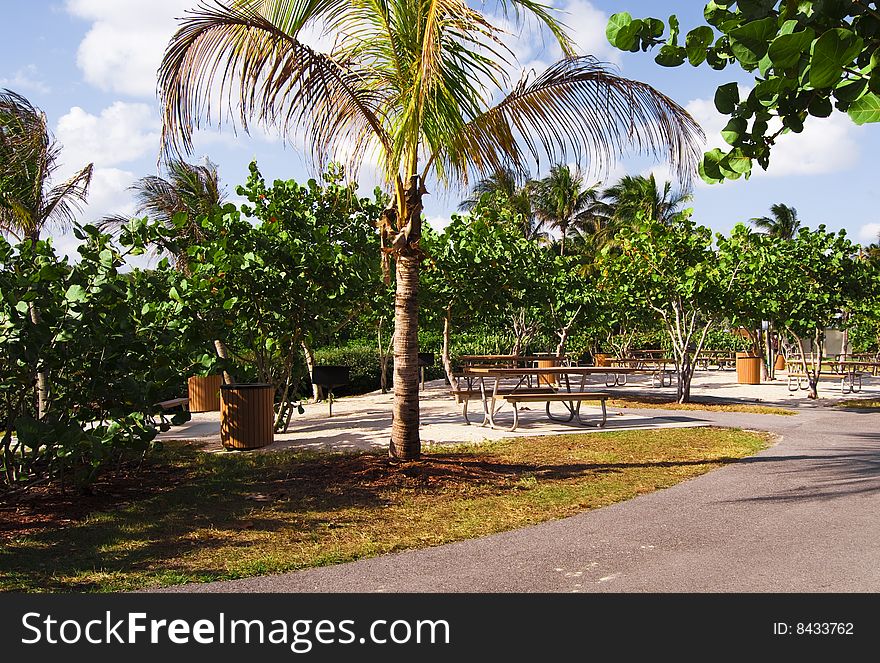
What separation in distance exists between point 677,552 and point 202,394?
36.2 ft

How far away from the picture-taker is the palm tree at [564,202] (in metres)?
44.7

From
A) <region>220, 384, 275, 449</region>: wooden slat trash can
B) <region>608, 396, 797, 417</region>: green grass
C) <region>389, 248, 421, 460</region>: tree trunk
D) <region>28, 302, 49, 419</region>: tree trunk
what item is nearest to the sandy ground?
<region>220, 384, 275, 449</region>: wooden slat trash can

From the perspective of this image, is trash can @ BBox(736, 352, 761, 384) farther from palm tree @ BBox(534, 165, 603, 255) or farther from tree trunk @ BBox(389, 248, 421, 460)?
palm tree @ BBox(534, 165, 603, 255)

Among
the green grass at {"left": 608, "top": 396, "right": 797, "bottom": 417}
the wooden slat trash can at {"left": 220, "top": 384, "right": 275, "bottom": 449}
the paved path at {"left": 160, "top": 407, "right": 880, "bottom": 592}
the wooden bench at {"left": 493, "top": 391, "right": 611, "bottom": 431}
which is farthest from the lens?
the green grass at {"left": 608, "top": 396, "right": 797, "bottom": 417}

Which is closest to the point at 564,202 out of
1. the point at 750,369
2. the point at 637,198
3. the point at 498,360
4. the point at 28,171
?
the point at 637,198

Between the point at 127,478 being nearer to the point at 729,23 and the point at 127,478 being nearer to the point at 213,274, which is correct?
the point at 213,274

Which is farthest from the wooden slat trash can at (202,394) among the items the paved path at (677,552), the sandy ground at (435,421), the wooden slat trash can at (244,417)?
the paved path at (677,552)

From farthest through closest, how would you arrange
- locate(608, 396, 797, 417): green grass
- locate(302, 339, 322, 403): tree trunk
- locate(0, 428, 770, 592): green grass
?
locate(608, 396, 797, 417): green grass, locate(302, 339, 322, 403): tree trunk, locate(0, 428, 770, 592): green grass

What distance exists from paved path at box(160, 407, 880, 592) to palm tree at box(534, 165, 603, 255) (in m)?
38.5

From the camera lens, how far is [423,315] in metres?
14.6

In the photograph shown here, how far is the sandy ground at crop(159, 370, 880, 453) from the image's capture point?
9.80 meters

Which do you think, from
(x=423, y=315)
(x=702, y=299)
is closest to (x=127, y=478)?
(x=423, y=315)

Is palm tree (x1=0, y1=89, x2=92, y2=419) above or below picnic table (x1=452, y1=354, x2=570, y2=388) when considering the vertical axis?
above
